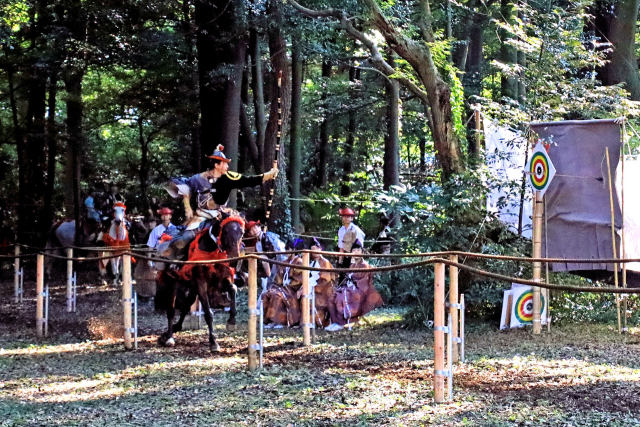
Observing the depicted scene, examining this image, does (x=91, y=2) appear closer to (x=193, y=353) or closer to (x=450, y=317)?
(x=193, y=353)

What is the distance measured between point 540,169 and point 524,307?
201 centimetres

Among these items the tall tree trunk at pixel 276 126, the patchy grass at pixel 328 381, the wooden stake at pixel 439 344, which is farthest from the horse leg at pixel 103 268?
the wooden stake at pixel 439 344

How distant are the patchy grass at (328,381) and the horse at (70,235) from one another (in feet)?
34.4

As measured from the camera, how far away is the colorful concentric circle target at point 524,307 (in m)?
11.9

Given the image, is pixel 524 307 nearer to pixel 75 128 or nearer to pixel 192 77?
pixel 192 77

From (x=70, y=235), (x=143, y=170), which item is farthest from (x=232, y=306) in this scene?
(x=143, y=170)

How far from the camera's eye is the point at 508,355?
9.63 meters

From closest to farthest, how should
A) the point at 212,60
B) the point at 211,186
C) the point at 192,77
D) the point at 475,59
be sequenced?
the point at 211,186 < the point at 212,60 < the point at 192,77 < the point at 475,59

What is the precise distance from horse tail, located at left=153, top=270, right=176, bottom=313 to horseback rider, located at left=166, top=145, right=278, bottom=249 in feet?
2.10

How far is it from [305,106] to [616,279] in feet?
56.1

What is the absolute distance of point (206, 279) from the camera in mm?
11898

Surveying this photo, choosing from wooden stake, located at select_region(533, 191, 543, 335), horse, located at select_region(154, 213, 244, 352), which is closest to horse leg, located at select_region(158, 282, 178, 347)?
horse, located at select_region(154, 213, 244, 352)

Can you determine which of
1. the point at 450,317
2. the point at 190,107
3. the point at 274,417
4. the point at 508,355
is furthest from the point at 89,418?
the point at 190,107

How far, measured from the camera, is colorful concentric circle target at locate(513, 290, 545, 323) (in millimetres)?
11883
